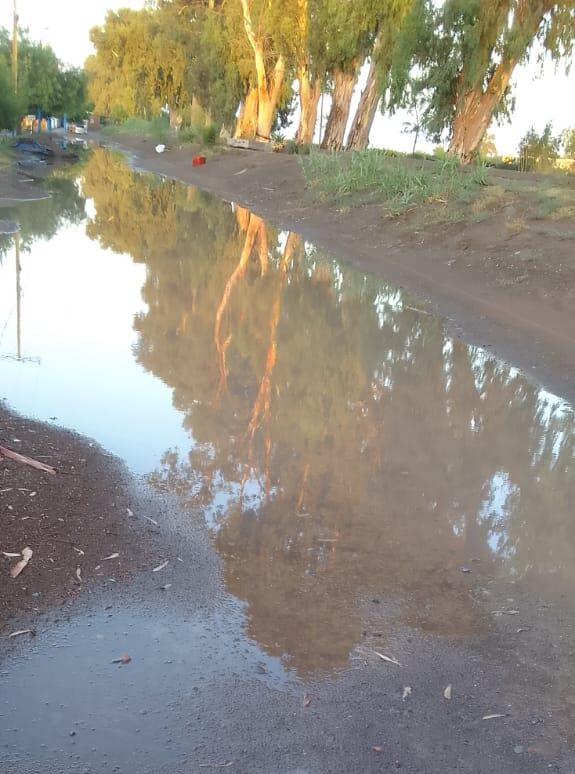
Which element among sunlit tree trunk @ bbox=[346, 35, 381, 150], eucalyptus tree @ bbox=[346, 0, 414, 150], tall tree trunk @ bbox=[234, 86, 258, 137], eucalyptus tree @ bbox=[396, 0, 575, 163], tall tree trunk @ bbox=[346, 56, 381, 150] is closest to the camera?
eucalyptus tree @ bbox=[396, 0, 575, 163]

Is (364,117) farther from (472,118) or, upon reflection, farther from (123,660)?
(123,660)

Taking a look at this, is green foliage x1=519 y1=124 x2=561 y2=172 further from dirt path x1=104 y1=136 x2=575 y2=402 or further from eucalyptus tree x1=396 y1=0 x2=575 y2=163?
dirt path x1=104 y1=136 x2=575 y2=402

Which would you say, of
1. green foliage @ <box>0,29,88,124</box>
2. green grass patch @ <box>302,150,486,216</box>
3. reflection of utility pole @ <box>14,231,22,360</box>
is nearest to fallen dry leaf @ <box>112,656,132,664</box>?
reflection of utility pole @ <box>14,231,22,360</box>

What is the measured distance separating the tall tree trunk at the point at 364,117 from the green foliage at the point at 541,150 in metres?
6.52

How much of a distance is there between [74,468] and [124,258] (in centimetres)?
1140

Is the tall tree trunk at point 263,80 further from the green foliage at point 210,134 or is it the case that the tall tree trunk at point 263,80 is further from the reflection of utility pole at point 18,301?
the reflection of utility pole at point 18,301

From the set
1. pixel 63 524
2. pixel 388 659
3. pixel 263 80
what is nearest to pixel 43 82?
pixel 263 80

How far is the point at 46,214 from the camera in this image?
2236 cm

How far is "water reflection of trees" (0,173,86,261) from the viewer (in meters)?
18.1

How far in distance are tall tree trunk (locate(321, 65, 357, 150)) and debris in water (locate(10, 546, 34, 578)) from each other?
31.8 m

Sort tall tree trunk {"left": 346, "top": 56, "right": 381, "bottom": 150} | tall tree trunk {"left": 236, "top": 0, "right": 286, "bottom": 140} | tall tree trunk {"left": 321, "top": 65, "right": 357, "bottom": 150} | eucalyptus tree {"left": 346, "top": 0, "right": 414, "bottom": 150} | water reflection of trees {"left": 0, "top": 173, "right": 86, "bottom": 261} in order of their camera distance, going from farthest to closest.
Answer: tall tree trunk {"left": 236, "top": 0, "right": 286, "bottom": 140} → tall tree trunk {"left": 321, "top": 65, "right": 357, "bottom": 150} → tall tree trunk {"left": 346, "top": 56, "right": 381, "bottom": 150} → eucalyptus tree {"left": 346, "top": 0, "right": 414, "bottom": 150} → water reflection of trees {"left": 0, "top": 173, "right": 86, "bottom": 261}

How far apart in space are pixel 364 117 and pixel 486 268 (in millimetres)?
21177

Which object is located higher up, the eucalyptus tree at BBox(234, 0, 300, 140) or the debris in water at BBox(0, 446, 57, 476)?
the eucalyptus tree at BBox(234, 0, 300, 140)

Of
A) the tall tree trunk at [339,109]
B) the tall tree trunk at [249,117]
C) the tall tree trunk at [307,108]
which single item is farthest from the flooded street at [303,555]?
the tall tree trunk at [249,117]
